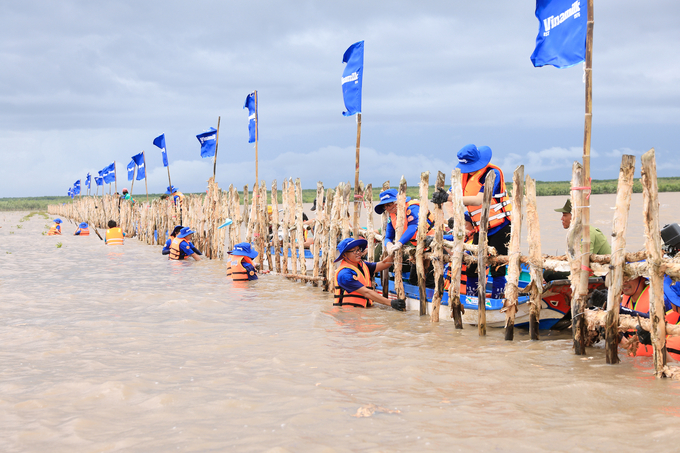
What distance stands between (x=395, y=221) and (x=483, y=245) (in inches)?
86.1

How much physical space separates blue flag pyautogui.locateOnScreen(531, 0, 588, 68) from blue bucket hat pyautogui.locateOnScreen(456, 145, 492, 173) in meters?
1.26

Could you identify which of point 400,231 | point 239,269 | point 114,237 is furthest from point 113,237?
point 400,231

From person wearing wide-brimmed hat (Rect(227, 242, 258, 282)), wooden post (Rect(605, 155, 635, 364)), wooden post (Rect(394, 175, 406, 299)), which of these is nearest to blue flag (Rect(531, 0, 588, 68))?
wooden post (Rect(605, 155, 635, 364))

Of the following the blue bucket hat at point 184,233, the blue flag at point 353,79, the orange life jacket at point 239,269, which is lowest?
the orange life jacket at point 239,269

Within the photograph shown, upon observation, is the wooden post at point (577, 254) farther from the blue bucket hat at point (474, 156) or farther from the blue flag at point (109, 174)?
the blue flag at point (109, 174)

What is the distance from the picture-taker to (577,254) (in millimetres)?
5086

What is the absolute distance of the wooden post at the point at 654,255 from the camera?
432 cm

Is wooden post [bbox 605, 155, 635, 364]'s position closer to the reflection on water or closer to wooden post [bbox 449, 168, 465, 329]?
Answer: the reflection on water

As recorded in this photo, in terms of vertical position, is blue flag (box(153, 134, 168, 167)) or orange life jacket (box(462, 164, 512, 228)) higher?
blue flag (box(153, 134, 168, 167))

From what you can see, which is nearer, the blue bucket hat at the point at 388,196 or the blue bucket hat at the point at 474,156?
the blue bucket hat at the point at 474,156

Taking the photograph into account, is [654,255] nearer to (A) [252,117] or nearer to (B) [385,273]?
(B) [385,273]

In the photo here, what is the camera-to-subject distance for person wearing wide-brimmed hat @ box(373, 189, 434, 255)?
757 cm

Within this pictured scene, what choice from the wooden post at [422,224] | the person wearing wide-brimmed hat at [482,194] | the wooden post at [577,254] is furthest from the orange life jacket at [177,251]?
the wooden post at [577,254]

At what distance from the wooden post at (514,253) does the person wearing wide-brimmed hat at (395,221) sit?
6.36 feet
